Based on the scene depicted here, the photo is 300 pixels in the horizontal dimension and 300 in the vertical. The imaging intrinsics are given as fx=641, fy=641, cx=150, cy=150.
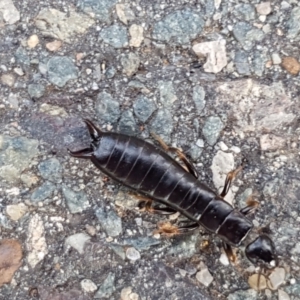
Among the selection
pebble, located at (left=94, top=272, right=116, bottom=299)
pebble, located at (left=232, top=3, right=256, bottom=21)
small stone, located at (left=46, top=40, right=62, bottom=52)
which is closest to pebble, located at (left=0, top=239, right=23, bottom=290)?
pebble, located at (left=94, top=272, right=116, bottom=299)

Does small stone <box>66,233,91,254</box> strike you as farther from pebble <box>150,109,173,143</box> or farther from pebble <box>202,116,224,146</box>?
pebble <box>202,116,224,146</box>

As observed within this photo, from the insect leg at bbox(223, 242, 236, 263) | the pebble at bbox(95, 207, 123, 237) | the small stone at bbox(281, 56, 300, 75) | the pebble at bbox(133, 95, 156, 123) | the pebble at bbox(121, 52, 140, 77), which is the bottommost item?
the pebble at bbox(95, 207, 123, 237)

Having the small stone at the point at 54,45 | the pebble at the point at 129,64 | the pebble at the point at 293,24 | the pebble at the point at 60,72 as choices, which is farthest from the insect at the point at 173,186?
the pebble at the point at 293,24

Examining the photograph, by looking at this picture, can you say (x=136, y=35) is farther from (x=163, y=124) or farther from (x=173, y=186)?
(x=173, y=186)

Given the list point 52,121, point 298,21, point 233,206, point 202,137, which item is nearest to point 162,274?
point 233,206

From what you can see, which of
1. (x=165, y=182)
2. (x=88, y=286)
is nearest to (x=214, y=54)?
(x=165, y=182)

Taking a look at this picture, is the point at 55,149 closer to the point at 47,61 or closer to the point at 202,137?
the point at 47,61
